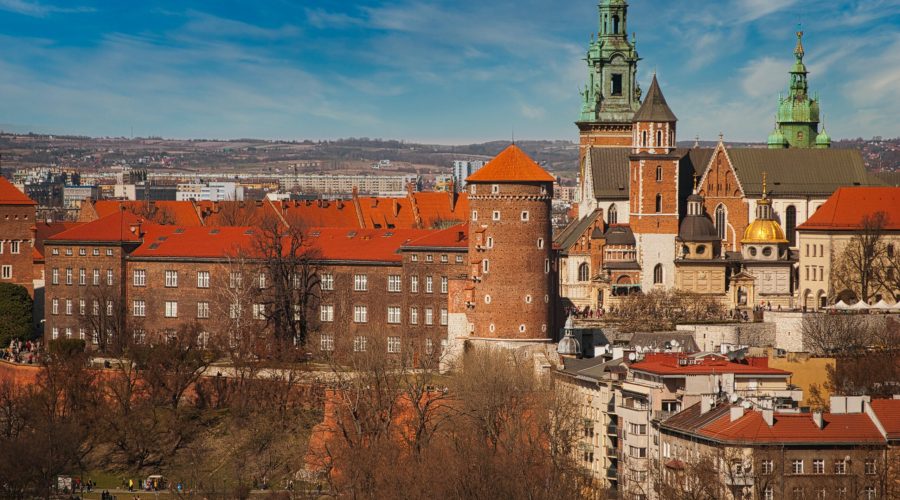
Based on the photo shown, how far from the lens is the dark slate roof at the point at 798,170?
405 feet

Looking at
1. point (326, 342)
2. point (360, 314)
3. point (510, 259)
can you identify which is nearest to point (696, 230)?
point (510, 259)

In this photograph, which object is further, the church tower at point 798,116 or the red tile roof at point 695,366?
the church tower at point 798,116

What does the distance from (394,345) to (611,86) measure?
4044cm

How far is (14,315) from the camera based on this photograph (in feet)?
388

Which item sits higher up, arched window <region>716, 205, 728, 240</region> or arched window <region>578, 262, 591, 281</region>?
arched window <region>716, 205, 728, 240</region>

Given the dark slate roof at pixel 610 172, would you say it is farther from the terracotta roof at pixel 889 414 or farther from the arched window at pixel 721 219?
the terracotta roof at pixel 889 414

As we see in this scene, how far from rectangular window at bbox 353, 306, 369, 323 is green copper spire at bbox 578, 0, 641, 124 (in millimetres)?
36471

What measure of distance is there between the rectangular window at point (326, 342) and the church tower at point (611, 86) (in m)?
36.0

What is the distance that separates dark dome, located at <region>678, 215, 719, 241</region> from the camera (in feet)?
380

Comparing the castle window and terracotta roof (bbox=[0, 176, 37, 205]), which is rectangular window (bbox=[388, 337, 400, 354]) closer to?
terracotta roof (bbox=[0, 176, 37, 205])

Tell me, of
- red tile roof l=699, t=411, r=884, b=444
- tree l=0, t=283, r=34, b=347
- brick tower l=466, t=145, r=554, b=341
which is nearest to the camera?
red tile roof l=699, t=411, r=884, b=444

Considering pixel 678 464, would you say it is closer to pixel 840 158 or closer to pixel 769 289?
pixel 769 289

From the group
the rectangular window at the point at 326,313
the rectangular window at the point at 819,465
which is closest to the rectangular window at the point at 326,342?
the rectangular window at the point at 326,313

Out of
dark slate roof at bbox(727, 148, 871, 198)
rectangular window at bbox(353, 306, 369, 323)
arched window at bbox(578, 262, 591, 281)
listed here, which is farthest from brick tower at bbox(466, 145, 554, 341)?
dark slate roof at bbox(727, 148, 871, 198)
